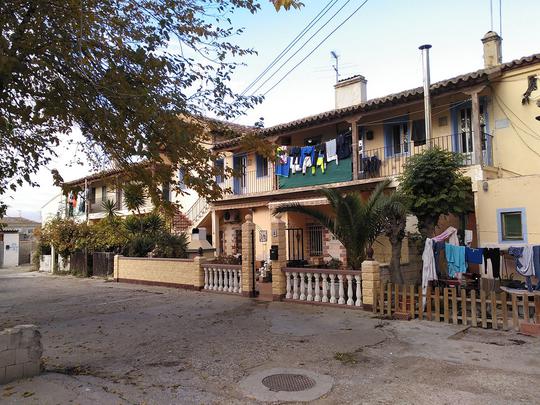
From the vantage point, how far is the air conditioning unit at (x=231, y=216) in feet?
66.9

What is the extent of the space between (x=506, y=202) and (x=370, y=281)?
452 cm

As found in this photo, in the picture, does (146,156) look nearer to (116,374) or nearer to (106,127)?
(106,127)

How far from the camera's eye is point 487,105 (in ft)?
42.9

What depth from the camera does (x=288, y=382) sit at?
215 inches

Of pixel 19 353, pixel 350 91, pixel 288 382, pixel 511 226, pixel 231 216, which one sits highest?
pixel 350 91

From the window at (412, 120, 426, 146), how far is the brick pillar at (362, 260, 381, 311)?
6.34 metres

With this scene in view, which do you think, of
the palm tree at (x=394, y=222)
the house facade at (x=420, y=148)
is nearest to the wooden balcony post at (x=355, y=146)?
the house facade at (x=420, y=148)

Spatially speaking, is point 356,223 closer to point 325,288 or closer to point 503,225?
point 325,288

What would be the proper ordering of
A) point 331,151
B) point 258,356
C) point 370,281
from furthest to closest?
point 331,151, point 370,281, point 258,356

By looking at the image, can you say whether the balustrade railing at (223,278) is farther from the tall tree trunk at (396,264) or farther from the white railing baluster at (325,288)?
the tall tree trunk at (396,264)

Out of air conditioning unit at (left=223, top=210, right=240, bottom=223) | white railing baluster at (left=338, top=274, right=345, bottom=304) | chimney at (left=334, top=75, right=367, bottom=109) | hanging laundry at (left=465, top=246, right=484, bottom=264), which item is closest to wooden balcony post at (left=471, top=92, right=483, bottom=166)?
hanging laundry at (left=465, top=246, right=484, bottom=264)

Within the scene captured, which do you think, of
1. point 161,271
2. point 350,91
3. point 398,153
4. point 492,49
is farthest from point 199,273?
point 492,49

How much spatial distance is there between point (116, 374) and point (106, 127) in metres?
3.73

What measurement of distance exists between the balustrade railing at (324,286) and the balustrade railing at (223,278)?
1902mm
